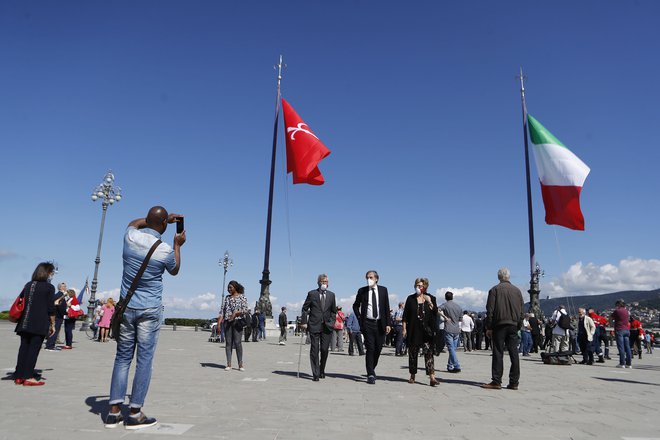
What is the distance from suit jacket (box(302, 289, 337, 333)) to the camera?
9.16 m

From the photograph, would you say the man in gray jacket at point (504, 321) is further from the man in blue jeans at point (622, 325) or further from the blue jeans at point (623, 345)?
the blue jeans at point (623, 345)

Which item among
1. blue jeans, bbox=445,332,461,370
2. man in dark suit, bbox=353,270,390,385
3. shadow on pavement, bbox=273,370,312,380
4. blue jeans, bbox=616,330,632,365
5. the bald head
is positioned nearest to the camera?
the bald head

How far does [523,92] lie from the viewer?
105ft

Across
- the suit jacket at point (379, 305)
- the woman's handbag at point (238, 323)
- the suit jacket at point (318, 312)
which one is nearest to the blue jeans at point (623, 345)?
the suit jacket at point (379, 305)

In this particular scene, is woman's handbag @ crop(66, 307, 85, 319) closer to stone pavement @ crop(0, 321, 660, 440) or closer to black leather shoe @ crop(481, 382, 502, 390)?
stone pavement @ crop(0, 321, 660, 440)

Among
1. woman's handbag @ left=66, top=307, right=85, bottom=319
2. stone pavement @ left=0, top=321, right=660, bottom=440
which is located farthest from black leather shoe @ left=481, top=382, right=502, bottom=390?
woman's handbag @ left=66, top=307, right=85, bottom=319

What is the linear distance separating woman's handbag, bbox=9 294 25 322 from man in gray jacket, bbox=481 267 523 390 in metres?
7.46

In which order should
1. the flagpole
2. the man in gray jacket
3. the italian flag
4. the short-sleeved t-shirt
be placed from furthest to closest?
1. the flagpole
2. the italian flag
3. the man in gray jacket
4. the short-sleeved t-shirt

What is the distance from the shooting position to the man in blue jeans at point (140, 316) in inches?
177

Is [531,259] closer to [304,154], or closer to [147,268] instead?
[304,154]

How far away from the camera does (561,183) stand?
16.4 m

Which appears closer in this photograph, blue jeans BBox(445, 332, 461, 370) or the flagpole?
blue jeans BBox(445, 332, 461, 370)

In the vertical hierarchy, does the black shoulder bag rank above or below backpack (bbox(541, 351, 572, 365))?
above

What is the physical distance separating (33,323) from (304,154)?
8.27m
